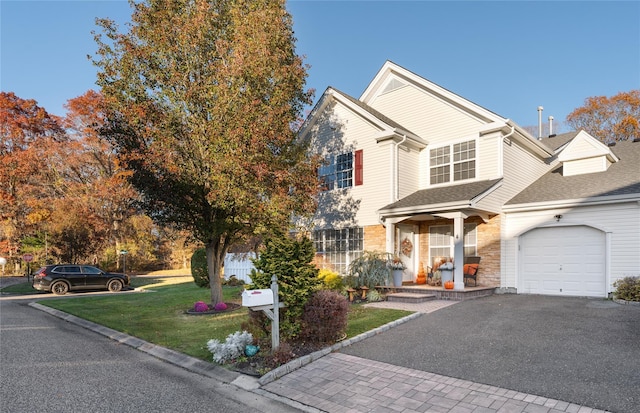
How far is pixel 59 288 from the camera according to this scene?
17641 mm

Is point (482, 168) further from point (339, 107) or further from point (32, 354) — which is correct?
point (32, 354)

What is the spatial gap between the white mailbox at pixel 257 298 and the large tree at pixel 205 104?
3096 mm

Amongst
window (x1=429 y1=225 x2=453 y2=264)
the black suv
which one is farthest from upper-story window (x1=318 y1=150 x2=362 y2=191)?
the black suv

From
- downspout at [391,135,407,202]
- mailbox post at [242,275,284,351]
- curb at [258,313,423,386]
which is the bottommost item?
curb at [258,313,423,386]

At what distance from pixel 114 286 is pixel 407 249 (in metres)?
15.2

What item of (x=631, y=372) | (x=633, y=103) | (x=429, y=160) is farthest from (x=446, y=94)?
(x=633, y=103)

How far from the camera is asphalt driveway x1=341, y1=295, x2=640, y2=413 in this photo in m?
4.69

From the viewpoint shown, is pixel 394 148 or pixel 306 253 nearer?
pixel 306 253

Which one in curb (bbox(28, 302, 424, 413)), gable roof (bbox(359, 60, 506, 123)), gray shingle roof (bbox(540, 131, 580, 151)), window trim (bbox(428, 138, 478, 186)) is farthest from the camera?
gray shingle roof (bbox(540, 131, 580, 151))

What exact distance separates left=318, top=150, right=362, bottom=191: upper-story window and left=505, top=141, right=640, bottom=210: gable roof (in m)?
5.75

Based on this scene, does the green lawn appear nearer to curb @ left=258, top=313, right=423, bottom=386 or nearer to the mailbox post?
curb @ left=258, top=313, right=423, bottom=386

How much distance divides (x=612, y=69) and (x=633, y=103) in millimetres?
8928

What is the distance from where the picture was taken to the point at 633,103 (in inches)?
1057

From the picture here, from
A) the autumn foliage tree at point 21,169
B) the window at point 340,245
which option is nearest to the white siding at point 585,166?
the window at point 340,245
